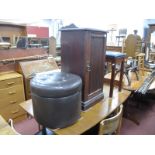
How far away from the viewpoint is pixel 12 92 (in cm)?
257

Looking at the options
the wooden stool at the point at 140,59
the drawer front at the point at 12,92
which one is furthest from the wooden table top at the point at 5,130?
the wooden stool at the point at 140,59

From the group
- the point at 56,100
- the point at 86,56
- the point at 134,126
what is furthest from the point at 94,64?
the point at 134,126

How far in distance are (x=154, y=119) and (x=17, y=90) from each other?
2.48 metres

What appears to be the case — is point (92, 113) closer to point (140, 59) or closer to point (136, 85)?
point (136, 85)

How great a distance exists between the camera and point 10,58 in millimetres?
2865

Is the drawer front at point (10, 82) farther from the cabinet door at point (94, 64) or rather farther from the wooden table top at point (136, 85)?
the wooden table top at point (136, 85)

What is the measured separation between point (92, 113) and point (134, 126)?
4.18ft

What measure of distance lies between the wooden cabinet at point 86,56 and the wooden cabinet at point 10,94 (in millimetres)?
1179

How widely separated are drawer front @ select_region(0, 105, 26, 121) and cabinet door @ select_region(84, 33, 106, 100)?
1.49 m

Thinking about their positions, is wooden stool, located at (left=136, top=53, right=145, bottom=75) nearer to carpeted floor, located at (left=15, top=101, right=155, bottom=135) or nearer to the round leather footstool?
carpeted floor, located at (left=15, top=101, right=155, bottom=135)

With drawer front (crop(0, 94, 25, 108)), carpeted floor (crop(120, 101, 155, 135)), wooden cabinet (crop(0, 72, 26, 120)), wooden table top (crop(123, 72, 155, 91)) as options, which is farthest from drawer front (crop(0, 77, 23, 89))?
carpeted floor (crop(120, 101, 155, 135))

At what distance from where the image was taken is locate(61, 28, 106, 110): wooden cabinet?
5.16 ft

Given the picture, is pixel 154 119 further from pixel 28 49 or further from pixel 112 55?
pixel 28 49
